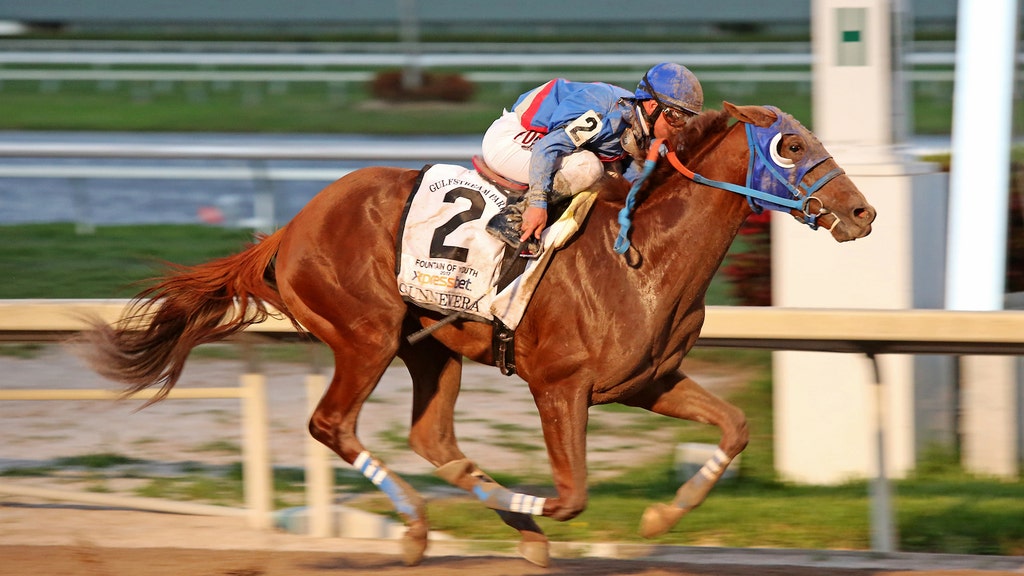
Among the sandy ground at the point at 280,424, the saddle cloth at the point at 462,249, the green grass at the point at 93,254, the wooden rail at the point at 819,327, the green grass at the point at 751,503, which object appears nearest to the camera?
the saddle cloth at the point at 462,249

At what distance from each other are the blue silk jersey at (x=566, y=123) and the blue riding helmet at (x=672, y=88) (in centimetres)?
10

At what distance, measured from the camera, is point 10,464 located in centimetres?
583

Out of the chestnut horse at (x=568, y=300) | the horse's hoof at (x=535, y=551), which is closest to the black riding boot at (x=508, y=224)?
the chestnut horse at (x=568, y=300)

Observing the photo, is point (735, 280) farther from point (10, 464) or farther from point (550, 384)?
point (10, 464)

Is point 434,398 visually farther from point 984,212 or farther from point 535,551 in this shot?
point 984,212

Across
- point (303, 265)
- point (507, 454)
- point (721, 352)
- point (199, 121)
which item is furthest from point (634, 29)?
point (303, 265)

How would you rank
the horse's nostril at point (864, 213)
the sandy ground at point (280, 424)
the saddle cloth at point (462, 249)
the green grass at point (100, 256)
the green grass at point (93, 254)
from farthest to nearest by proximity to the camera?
the green grass at point (93, 254), the green grass at point (100, 256), the sandy ground at point (280, 424), the saddle cloth at point (462, 249), the horse's nostril at point (864, 213)

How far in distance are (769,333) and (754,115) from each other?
3.62 ft

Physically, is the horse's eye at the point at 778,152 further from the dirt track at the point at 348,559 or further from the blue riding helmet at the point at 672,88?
the dirt track at the point at 348,559

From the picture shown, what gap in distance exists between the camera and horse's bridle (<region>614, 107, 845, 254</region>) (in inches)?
147

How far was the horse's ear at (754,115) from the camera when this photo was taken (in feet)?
12.4

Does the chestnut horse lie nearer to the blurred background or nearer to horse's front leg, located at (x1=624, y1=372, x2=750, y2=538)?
horse's front leg, located at (x1=624, y1=372, x2=750, y2=538)

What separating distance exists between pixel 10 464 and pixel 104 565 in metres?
1.65

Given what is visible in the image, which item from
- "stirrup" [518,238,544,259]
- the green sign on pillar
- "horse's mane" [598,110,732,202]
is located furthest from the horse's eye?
the green sign on pillar
